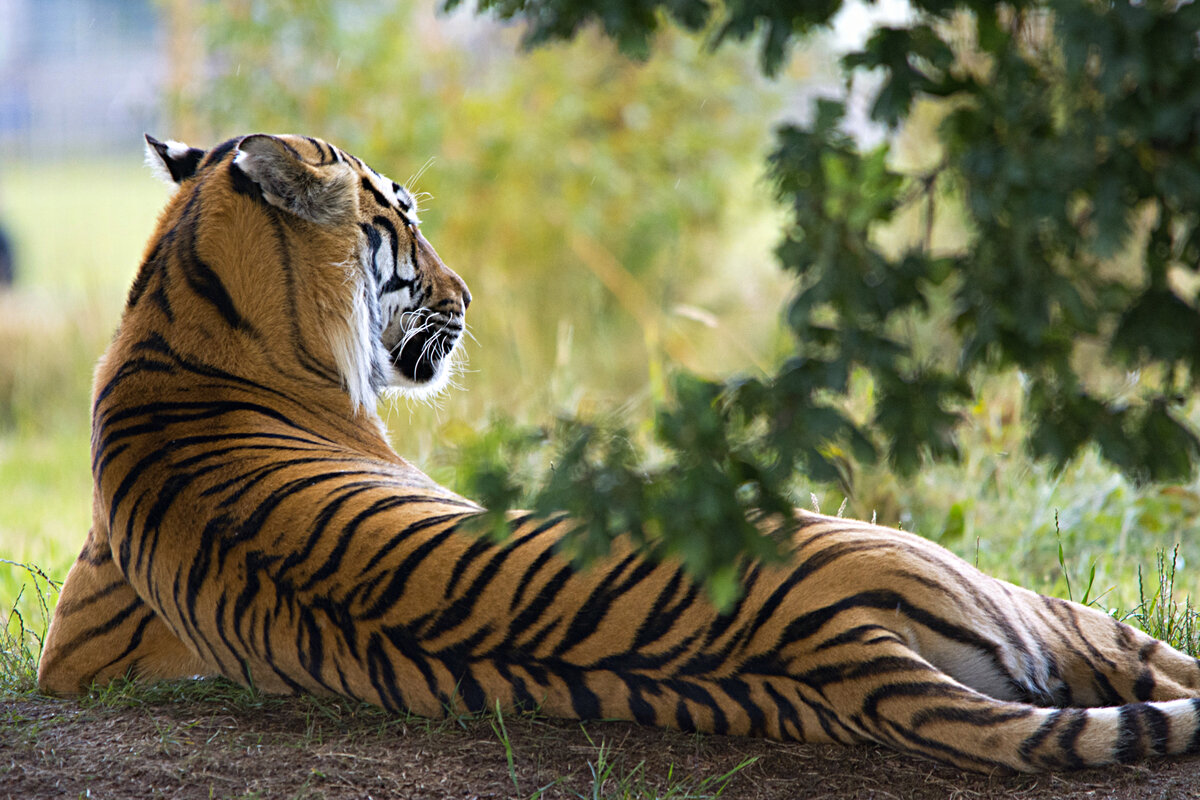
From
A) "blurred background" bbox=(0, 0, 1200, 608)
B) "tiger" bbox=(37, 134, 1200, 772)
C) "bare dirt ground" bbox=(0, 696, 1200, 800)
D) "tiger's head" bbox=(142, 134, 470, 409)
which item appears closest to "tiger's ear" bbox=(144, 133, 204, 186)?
"tiger's head" bbox=(142, 134, 470, 409)

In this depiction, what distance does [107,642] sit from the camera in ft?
8.82

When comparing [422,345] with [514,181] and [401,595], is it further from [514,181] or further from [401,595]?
[514,181]

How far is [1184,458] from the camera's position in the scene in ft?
4.65

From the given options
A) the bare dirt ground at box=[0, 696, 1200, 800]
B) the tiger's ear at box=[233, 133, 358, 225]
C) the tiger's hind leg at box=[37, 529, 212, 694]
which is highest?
the tiger's ear at box=[233, 133, 358, 225]

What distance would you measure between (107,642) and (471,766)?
3.41 feet

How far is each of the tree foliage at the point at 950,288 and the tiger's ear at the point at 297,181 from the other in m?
1.64

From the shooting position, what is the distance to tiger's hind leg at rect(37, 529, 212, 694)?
8.76 feet

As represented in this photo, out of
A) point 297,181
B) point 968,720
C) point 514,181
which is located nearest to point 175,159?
point 297,181

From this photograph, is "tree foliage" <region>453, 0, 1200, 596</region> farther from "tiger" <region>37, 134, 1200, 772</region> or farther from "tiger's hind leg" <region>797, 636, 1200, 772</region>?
"tiger's hind leg" <region>797, 636, 1200, 772</region>

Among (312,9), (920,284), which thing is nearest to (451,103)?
(312,9)

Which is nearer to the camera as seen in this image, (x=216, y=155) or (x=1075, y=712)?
(x=1075, y=712)

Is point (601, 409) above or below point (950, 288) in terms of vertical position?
below

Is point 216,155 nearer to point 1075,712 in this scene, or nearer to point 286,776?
point 286,776

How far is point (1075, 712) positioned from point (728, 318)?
6159mm
